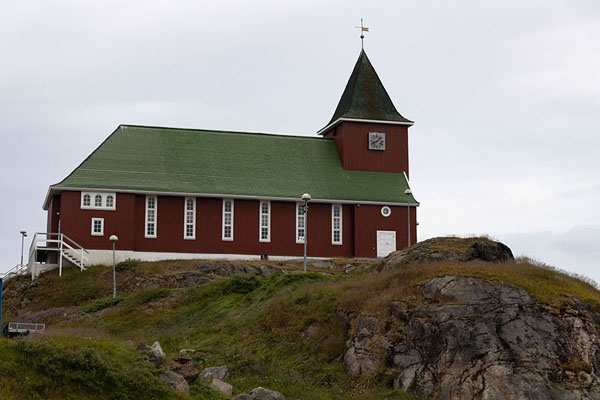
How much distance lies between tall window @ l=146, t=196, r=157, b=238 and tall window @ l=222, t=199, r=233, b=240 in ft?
13.6

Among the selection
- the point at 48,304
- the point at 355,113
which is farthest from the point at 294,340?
the point at 355,113

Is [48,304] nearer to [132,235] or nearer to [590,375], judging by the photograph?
[132,235]

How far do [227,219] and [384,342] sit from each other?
84.7 feet

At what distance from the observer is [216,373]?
27.1m

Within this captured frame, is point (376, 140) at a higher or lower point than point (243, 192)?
higher

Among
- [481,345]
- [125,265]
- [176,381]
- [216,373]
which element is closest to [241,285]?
[125,265]

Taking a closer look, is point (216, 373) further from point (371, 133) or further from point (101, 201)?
point (371, 133)

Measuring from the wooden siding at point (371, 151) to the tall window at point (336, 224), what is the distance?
3.94 metres

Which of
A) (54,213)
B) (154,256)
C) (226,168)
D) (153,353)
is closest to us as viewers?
(153,353)

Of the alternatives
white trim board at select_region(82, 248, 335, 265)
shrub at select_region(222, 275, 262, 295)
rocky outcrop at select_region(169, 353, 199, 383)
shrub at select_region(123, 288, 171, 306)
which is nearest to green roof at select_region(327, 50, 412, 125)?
white trim board at select_region(82, 248, 335, 265)

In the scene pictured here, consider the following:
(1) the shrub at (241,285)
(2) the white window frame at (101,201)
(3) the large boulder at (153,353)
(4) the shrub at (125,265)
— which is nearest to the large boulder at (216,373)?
(3) the large boulder at (153,353)

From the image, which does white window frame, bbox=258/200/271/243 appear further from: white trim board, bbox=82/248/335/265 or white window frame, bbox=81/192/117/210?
white window frame, bbox=81/192/117/210

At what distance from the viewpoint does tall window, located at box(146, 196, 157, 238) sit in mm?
50219

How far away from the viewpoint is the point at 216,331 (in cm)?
3272
